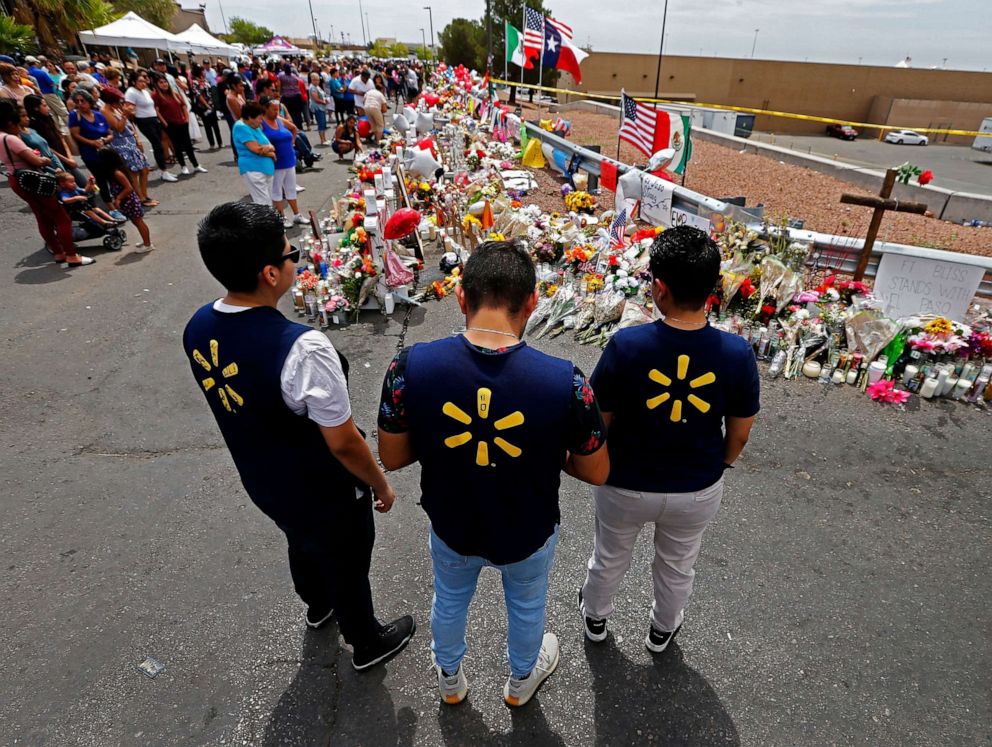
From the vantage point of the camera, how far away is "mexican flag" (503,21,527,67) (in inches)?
720

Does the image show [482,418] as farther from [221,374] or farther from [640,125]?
[640,125]

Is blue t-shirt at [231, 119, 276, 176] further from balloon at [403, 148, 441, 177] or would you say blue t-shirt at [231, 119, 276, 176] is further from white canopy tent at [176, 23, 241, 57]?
white canopy tent at [176, 23, 241, 57]

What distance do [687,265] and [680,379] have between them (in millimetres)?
396

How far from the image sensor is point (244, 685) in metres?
2.45

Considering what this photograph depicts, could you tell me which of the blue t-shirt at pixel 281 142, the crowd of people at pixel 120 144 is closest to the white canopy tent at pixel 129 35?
the crowd of people at pixel 120 144

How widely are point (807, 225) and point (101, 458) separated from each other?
1097cm

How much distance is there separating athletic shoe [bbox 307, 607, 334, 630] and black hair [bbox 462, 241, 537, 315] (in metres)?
1.94

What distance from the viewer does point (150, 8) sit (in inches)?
1421

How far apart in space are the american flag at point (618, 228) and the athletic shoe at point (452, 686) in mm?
5390

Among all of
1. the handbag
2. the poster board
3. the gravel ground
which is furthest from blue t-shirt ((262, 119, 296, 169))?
the gravel ground

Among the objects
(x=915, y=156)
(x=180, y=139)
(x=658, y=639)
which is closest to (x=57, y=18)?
(x=180, y=139)

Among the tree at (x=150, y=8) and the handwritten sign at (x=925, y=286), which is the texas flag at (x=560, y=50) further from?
the tree at (x=150, y=8)

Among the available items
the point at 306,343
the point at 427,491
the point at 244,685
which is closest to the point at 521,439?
the point at 427,491

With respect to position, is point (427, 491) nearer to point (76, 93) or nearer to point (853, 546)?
point (853, 546)
